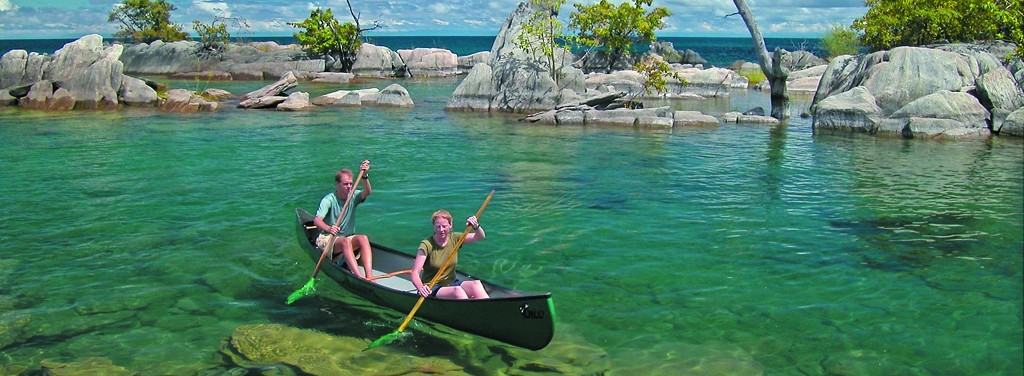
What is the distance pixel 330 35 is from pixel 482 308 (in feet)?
155

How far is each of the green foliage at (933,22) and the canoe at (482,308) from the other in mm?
27251

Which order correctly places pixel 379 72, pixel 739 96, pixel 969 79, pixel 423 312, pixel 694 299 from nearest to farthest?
1. pixel 423 312
2. pixel 694 299
3. pixel 969 79
4. pixel 739 96
5. pixel 379 72

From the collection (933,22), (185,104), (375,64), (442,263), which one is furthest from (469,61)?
(442,263)

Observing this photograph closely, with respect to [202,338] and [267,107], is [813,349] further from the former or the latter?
[267,107]

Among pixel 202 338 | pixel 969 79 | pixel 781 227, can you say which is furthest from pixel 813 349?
pixel 969 79

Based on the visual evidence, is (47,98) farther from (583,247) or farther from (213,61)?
(583,247)

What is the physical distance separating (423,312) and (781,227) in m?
7.51

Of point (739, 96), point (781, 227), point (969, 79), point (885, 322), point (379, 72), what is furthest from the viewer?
point (379, 72)

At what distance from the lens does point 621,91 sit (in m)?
35.8

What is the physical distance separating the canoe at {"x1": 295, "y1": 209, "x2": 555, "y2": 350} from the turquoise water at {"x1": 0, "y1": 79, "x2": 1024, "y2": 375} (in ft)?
1.31

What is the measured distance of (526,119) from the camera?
29.5 m

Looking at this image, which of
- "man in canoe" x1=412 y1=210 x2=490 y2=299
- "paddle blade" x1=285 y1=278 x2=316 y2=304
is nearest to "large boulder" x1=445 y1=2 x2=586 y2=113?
"paddle blade" x1=285 y1=278 x2=316 y2=304

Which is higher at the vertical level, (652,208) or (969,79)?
(969,79)

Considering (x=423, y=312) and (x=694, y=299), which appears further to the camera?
(x=694, y=299)
